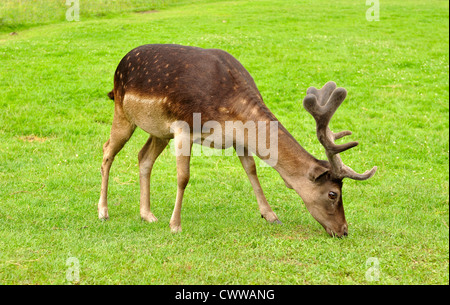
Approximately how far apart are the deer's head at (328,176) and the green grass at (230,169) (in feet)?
0.81

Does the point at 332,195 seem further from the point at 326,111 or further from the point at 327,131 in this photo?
the point at 326,111

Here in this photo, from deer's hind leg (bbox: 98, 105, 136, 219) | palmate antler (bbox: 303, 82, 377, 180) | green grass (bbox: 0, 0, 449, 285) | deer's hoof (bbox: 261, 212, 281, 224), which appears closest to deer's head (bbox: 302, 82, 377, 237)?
palmate antler (bbox: 303, 82, 377, 180)

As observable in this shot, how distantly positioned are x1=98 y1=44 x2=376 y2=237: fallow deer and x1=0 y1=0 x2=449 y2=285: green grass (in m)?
0.42

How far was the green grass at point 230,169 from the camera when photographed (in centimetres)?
526

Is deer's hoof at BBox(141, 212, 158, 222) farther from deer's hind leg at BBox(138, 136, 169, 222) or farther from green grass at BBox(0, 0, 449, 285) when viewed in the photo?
deer's hind leg at BBox(138, 136, 169, 222)

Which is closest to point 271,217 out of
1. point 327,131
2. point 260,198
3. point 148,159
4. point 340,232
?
point 260,198

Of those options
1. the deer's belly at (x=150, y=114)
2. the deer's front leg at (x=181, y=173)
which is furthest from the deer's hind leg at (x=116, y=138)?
the deer's front leg at (x=181, y=173)

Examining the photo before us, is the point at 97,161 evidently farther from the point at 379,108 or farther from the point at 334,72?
the point at 334,72

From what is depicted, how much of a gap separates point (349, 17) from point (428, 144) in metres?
15.6

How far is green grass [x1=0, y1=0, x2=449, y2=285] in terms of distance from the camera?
207 inches

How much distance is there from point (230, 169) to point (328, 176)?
449cm

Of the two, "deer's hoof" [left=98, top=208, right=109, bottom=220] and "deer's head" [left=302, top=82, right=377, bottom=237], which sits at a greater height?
"deer's head" [left=302, top=82, right=377, bottom=237]

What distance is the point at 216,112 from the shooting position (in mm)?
6086

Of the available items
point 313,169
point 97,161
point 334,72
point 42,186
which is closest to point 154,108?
point 313,169
